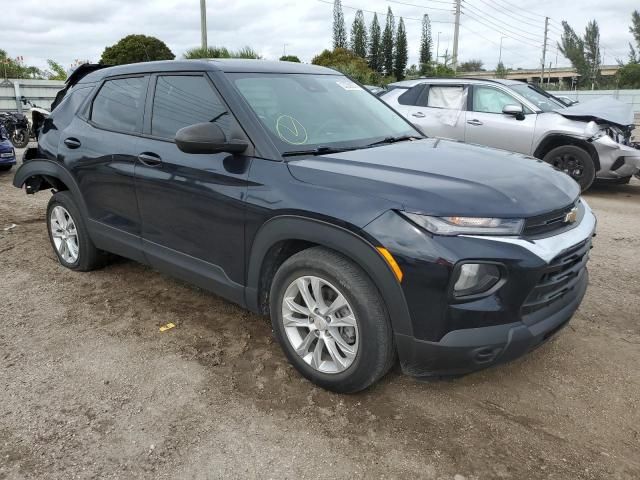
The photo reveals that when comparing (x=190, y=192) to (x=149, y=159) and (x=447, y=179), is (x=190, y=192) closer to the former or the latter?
(x=149, y=159)

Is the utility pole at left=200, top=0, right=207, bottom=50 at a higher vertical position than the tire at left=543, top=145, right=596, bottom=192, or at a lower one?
higher

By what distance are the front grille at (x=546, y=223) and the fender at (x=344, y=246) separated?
67 cm

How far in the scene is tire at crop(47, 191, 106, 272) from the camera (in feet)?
14.8

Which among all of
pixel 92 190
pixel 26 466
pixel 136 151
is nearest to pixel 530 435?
pixel 26 466

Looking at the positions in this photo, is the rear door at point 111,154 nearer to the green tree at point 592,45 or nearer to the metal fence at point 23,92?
the metal fence at point 23,92

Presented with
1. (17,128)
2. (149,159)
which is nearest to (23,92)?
(17,128)

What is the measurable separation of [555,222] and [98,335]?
2.90 meters

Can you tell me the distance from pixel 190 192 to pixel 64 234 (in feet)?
6.77

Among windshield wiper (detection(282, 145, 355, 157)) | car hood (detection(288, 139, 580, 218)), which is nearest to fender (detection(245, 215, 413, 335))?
car hood (detection(288, 139, 580, 218))

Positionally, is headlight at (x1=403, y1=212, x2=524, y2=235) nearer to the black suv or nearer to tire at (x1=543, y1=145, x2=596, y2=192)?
the black suv

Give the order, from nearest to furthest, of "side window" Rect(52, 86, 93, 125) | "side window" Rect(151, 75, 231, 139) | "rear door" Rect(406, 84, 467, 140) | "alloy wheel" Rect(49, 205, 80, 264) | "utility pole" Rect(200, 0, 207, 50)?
1. "side window" Rect(151, 75, 231, 139)
2. "side window" Rect(52, 86, 93, 125)
3. "alloy wheel" Rect(49, 205, 80, 264)
4. "rear door" Rect(406, 84, 467, 140)
5. "utility pole" Rect(200, 0, 207, 50)

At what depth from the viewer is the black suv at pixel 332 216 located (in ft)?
8.05

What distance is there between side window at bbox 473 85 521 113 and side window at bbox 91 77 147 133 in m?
6.03

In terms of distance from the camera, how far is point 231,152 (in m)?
3.08
